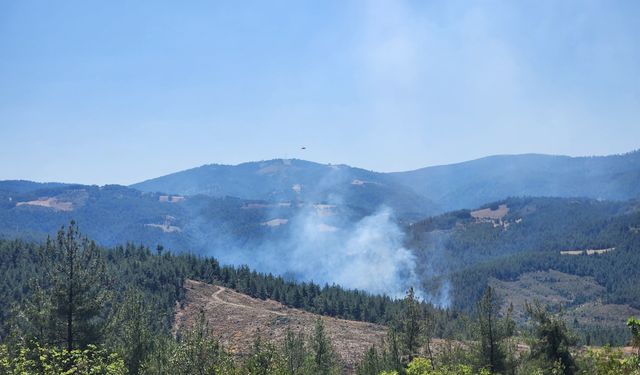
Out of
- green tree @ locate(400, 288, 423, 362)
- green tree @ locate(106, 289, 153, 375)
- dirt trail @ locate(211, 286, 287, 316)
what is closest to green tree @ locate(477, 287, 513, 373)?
green tree @ locate(400, 288, 423, 362)

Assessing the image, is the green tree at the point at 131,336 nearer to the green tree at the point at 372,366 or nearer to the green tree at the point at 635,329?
the green tree at the point at 372,366

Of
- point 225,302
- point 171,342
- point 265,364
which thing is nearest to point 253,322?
point 225,302

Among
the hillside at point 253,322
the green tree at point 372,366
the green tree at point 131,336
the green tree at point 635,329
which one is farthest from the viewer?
the hillside at point 253,322

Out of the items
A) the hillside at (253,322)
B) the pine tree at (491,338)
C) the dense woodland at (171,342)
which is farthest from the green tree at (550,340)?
the hillside at (253,322)

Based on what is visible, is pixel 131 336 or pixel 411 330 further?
pixel 411 330

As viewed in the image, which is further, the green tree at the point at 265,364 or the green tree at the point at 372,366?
the green tree at the point at 372,366

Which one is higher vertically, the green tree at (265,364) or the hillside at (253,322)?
the green tree at (265,364)

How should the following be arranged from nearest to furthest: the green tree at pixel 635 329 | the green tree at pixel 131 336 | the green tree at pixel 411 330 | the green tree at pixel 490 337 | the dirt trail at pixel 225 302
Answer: the green tree at pixel 635 329 → the green tree at pixel 131 336 → the green tree at pixel 490 337 → the green tree at pixel 411 330 → the dirt trail at pixel 225 302

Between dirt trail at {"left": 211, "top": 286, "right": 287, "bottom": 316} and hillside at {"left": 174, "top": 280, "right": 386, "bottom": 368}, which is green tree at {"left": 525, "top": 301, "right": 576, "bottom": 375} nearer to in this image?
hillside at {"left": 174, "top": 280, "right": 386, "bottom": 368}

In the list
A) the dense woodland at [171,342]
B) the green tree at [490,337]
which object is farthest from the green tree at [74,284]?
the green tree at [490,337]

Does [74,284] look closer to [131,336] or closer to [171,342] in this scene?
[131,336]

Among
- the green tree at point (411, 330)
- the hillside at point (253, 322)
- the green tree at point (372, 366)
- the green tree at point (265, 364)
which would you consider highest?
the green tree at point (265, 364)

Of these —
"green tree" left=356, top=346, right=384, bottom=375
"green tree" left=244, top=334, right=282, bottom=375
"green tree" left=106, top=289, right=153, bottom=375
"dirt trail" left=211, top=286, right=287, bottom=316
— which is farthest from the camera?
"dirt trail" left=211, top=286, right=287, bottom=316

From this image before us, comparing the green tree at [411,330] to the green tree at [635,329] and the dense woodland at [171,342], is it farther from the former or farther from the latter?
the green tree at [635,329]
